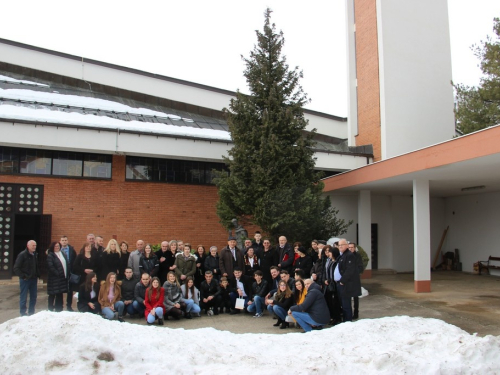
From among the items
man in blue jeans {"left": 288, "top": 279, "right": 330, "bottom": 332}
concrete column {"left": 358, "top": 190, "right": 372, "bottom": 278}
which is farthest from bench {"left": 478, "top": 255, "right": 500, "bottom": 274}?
man in blue jeans {"left": 288, "top": 279, "right": 330, "bottom": 332}

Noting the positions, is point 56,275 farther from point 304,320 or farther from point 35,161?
point 35,161

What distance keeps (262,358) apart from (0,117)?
11.0 metres

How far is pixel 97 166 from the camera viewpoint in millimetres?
14586

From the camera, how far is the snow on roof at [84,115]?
536 inches

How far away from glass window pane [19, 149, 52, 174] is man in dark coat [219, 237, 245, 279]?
7.19 metres

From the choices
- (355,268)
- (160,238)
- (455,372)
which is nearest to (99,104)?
(160,238)

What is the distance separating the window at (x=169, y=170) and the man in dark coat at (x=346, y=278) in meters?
8.15

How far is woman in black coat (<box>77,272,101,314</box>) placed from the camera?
8586mm

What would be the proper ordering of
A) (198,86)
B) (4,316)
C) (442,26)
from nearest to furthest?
1. (4,316)
2. (442,26)
3. (198,86)

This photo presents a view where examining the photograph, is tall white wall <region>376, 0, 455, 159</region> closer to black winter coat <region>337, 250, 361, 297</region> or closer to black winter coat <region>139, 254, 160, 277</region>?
black winter coat <region>337, 250, 361, 297</region>

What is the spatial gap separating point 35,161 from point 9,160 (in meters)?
0.72

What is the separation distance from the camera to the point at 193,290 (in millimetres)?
9477

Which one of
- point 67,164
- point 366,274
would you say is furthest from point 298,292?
point 67,164

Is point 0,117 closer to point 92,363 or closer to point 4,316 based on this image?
point 4,316
